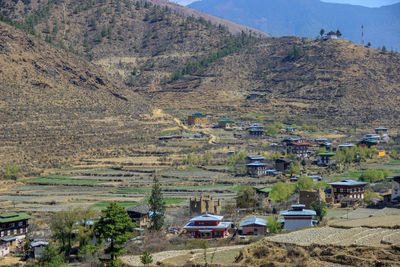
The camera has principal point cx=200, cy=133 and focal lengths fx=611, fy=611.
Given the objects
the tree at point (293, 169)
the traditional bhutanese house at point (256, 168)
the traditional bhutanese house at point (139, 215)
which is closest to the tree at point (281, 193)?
the traditional bhutanese house at point (139, 215)

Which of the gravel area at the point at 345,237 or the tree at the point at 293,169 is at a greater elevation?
the tree at the point at 293,169

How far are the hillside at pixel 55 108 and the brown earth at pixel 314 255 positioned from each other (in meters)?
50.9

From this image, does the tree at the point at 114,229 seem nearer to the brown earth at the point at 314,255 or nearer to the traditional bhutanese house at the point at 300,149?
the brown earth at the point at 314,255

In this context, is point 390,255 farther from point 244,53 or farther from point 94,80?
point 244,53

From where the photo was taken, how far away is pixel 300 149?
84250mm

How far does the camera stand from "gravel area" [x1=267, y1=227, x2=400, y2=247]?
86.4 feet

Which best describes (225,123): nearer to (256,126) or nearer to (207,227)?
(256,126)

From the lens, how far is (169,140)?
298 ft

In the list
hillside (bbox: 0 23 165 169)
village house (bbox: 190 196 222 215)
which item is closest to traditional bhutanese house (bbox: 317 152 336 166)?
hillside (bbox: 0 23 165 169)

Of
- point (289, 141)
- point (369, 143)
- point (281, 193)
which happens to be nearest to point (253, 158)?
point (289, 141)

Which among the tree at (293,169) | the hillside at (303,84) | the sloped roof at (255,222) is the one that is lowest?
the sloped roof at (255,222)

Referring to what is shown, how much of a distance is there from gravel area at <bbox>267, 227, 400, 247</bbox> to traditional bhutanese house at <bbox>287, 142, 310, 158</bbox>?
52594mm

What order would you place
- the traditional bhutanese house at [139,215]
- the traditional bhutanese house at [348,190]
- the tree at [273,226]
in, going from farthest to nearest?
the traditional bhutanese house at [348,190] < the traditional bhutanese house at [139,215] < the tree at [273,226]

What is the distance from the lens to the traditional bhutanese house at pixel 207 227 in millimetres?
37562
